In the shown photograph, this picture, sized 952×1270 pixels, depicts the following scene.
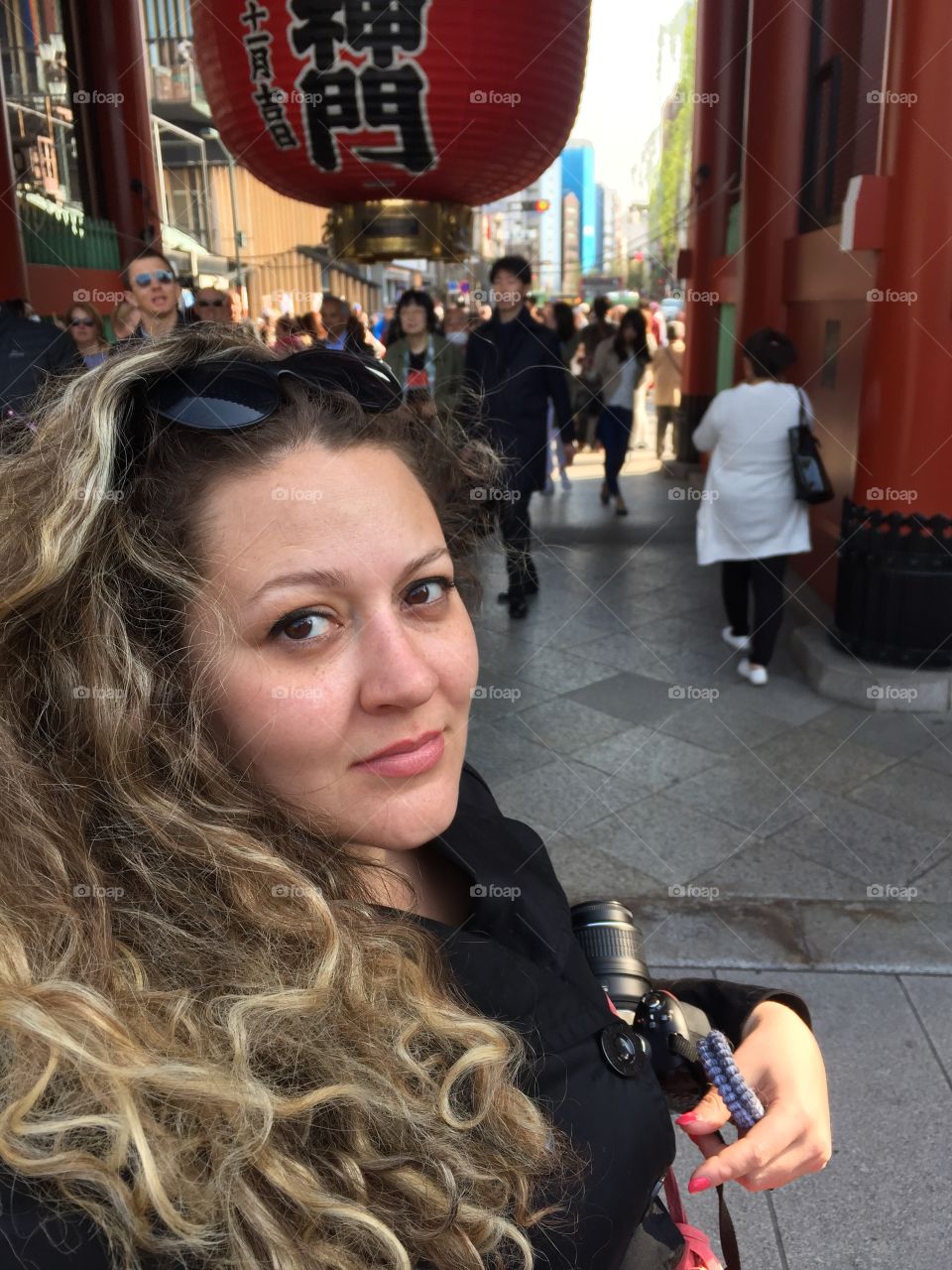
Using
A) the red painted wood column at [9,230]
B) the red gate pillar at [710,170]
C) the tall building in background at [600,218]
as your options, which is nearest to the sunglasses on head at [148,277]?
the red painted wood column at [9,230]

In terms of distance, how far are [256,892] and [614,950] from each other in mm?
558

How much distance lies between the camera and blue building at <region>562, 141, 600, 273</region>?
108ft

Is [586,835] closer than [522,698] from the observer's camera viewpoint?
Yes

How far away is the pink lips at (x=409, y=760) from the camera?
2.84 ft

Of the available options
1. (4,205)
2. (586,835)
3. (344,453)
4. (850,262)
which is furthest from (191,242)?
(344,453)

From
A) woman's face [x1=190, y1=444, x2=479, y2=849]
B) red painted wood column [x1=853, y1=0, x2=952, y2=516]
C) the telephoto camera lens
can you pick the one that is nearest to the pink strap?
the telephoto camera lens

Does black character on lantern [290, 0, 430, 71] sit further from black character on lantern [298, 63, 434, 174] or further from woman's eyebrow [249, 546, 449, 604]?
woman's eyebrow [249, 546, 449, 604]

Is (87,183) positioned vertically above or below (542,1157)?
above

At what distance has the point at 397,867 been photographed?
3.50 ft

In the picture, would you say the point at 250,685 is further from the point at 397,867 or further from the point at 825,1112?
the point at 825,1112

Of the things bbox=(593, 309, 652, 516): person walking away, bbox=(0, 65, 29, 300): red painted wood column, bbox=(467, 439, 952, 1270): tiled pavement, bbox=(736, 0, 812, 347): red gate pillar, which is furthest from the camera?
bbox=(593, 309, 652, 516): person walking away

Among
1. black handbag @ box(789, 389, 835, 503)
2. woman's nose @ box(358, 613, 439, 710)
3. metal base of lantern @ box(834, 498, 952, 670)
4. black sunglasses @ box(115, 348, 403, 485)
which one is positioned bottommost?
metal base of lantern @ box(834, 498, 952, 670)

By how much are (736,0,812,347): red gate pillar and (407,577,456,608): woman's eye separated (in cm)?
626

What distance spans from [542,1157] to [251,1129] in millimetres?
246
